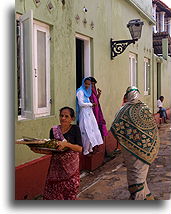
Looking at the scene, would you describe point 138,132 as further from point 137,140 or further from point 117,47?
point 117,47

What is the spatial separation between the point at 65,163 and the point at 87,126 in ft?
2.54

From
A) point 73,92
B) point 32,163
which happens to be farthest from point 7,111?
point 73,92

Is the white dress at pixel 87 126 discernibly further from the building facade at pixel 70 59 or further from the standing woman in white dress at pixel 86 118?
the building facade at pixel 70 59

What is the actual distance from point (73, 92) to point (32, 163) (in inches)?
29.3

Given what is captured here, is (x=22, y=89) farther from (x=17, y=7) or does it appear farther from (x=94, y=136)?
(x=94, y=136)

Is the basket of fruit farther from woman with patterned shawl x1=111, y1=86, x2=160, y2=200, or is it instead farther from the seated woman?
woman with patterned shawl x1=111, y1=86, x2=160, y2=200

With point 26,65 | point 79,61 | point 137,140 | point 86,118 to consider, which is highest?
point 79,61

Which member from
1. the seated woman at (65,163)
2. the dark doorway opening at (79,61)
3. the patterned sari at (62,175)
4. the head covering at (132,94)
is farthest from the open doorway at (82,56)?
the patterned sari at (62,175)

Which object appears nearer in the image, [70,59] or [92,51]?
[70,59]

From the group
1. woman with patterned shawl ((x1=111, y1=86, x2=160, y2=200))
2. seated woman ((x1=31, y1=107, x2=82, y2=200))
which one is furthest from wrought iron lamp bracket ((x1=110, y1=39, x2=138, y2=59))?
seated woman ((x1=31, y1=107, x2=82, y2=200))

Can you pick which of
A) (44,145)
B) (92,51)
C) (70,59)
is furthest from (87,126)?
(44,145)

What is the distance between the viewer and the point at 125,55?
3223mm

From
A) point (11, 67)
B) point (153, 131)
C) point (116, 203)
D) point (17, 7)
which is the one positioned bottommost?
point (116, 203)

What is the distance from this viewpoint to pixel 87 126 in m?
3.04
